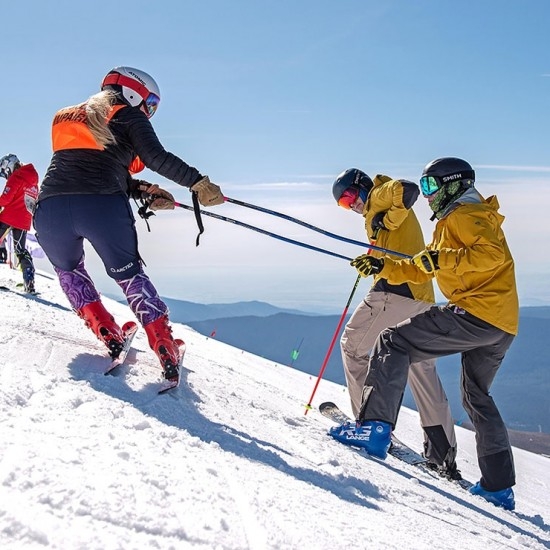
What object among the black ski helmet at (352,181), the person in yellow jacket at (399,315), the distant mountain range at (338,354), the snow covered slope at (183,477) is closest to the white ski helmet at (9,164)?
the snow covered slope at (183,477)

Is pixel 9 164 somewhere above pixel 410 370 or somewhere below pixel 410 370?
above

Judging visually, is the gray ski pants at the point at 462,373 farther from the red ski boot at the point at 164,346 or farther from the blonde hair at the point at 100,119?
the blonde hair at the point at 100,119

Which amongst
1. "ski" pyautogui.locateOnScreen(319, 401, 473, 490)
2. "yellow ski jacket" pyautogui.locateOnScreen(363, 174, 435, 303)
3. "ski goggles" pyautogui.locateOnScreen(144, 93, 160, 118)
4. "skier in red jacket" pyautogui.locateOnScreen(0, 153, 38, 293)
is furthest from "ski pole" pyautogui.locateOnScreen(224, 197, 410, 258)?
"skier in red jacket" pyautogui.locateOnScreen(0, 153, 38, 293)

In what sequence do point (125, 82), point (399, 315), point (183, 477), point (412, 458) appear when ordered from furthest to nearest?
1. point (399, 315)
2. point (412, 458)
3. point (125, 82)
4. point (183, 477)

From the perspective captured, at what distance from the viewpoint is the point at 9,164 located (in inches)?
351

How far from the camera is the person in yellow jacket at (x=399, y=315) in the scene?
480 centimetres

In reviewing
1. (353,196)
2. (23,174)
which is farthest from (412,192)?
(23,174)

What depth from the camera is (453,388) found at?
163125mm

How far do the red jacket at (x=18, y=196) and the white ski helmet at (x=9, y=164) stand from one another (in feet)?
0.25

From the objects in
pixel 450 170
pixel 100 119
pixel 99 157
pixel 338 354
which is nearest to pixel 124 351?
pixel 99 157

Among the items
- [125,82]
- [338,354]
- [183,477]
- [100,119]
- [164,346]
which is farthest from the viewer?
[338,354]

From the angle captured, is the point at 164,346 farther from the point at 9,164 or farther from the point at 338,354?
the point at 338,354

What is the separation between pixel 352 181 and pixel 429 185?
1.21 metres

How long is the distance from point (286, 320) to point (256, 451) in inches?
7697
